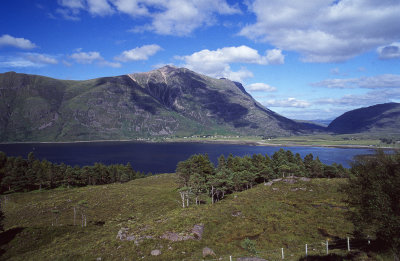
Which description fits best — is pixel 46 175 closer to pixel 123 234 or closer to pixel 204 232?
pixel 123 234

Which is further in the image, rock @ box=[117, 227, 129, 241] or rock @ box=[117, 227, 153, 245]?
rock @ box=[117, 227, 129, 241]

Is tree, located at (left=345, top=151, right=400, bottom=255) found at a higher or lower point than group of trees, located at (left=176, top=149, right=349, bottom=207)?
higher

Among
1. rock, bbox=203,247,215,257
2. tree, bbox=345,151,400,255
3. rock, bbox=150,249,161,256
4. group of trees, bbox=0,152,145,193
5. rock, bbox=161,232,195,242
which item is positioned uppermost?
tree, bbox=345,151,400,255

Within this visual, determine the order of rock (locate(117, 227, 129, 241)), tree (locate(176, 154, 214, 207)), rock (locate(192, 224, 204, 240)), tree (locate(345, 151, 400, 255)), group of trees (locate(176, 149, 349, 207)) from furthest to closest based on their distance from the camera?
tree (locate(176, 154, 214, 207)) → group of trees (locate(176, 149, 349, 207)) → rock (locate(117, 227, 129, 241)) → rock (locate(192, 224, 204, 240)) → tree (locate(345, 151, 400, 255))

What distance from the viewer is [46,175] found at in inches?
4614

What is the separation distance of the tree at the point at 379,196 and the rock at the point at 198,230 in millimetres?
23794

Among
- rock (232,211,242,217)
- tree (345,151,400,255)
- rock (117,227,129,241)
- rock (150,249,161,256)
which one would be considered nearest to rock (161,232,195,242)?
rock (150,249,161,256)

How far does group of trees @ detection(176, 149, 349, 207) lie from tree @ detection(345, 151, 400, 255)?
161 feet

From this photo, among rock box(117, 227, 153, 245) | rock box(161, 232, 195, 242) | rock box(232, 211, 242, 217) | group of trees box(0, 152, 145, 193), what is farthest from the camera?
group of trees box(0, 152, 145, 193)

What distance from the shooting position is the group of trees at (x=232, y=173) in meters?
72.7

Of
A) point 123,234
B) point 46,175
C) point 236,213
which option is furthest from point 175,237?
point 46,175

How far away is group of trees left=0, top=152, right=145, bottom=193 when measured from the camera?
112694mm

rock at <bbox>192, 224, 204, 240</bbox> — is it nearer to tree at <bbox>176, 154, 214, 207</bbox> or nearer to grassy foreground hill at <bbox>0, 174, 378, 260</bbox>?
grassy foreground hill at <bbox>0, 174, 378, 260</bbox>

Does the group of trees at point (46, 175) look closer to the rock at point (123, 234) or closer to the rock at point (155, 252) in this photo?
the rock at point (123, 234)
